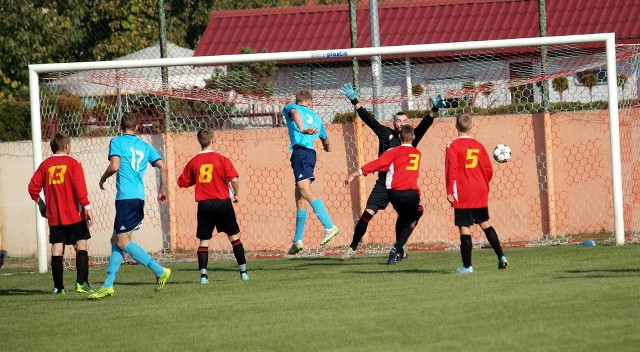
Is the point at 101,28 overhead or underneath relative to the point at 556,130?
overhead

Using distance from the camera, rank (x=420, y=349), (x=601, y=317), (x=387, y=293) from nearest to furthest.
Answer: (x=420, y=349) < (x=601, y=317) < (x=387, y=293)

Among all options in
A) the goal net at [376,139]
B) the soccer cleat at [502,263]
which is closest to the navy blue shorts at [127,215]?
the soccer cleat at [502,263]

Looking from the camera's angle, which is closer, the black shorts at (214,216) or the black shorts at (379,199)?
the black shorts at (214,216)

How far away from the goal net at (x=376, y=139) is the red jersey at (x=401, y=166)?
13.2 ft

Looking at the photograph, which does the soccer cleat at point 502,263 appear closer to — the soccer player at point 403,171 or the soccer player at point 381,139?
the soccer player at point 403,171

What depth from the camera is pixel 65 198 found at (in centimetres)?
1284

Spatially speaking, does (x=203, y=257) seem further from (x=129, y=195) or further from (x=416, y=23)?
(x=416, y=23)

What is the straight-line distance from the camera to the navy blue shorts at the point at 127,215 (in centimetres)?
1230

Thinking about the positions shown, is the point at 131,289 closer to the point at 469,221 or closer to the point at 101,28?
the point at 469,221

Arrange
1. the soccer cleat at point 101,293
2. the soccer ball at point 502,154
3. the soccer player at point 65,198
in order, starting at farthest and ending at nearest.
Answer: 1. the soccer ball at point 502,154
2. the soccer player at point 65,198
3. the soccer cleat at point 101,293

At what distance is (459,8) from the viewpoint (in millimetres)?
27562

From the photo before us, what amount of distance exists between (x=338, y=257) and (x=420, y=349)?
29.0 ft

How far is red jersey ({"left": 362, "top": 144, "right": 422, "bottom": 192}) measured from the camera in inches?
535

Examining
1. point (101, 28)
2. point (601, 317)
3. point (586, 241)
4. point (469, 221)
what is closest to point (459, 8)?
point (101, 28)
